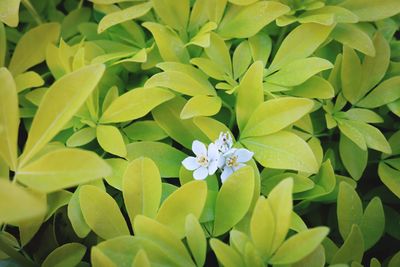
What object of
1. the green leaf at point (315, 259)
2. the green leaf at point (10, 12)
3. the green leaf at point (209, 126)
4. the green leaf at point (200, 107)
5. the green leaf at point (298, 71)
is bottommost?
the green leaf at point (315, 259)

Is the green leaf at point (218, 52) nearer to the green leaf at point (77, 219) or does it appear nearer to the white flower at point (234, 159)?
the white flower at point (234, 159)

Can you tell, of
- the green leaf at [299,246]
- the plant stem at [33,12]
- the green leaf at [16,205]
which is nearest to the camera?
the green leaf at [16,205]

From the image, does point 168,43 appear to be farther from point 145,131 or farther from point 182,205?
point 182,205

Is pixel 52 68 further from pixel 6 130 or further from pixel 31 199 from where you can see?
pixel 31 199

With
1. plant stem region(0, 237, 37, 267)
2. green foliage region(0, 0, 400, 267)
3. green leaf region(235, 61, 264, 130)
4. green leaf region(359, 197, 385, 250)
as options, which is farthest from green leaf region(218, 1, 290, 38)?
plant stem region(0, 237, 37, 267)

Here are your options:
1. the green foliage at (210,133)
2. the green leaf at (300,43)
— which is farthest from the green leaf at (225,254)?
the green leaf at (300,43)

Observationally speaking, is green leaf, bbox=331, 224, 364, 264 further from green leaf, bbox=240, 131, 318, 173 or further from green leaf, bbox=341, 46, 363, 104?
green leaf, bbox=341, 46, 363, 104

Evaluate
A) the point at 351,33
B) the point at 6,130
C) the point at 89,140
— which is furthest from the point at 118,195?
the point at 351,33
